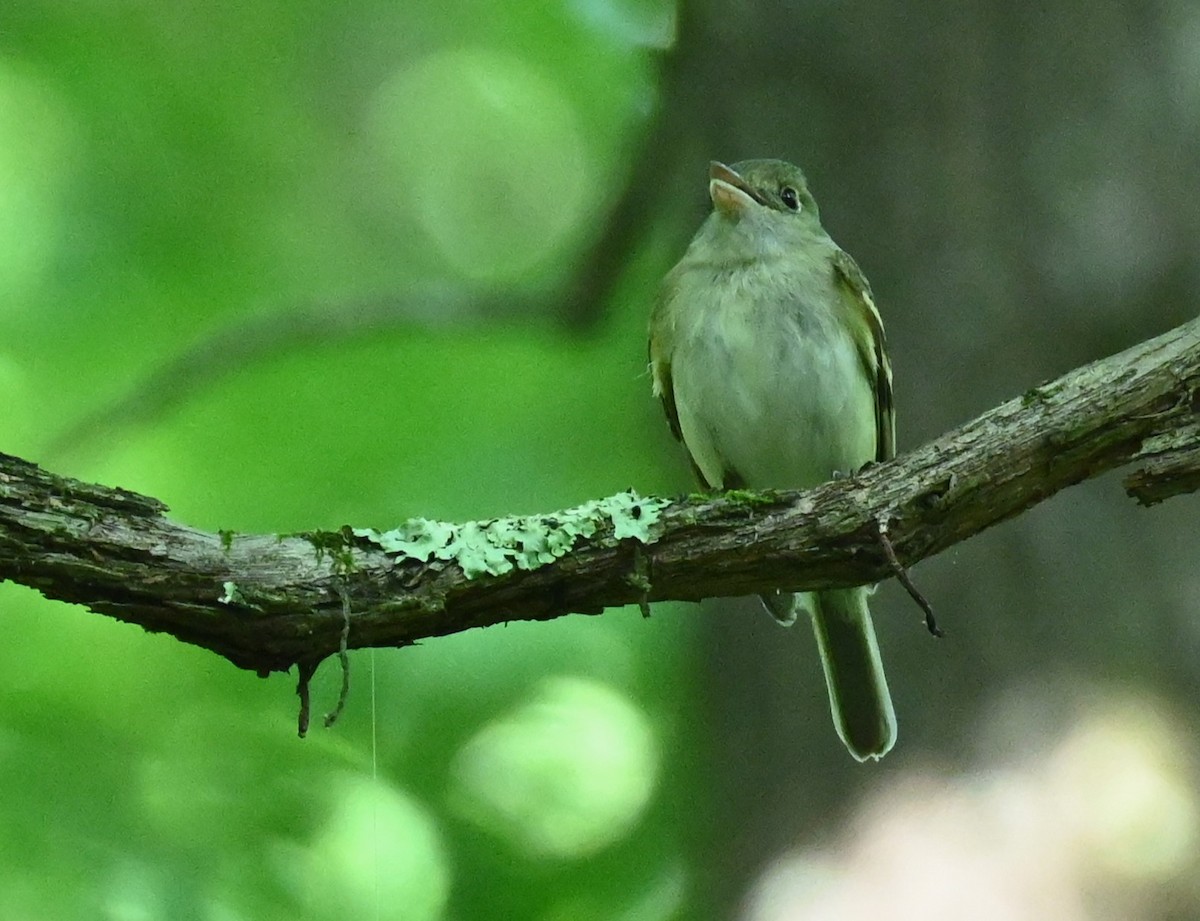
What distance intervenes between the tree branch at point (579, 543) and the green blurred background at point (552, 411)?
1.98 ft

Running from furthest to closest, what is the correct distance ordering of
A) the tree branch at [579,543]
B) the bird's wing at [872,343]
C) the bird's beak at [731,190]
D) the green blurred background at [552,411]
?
1. the bird's beak at [731,190]
2. the bird's wing at [872,343]
3. the green blurred background at [552,411]
4. the tree branch at [579,543]

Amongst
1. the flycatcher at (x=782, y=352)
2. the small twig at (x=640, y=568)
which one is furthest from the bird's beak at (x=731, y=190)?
the small twig at (x=640, y=568)

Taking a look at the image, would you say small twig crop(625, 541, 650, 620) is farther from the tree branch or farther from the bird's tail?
the bird's tail

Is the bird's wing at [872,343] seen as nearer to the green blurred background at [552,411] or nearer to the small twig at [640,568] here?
the green blurred background at [552,411]

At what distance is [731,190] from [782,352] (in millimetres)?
419

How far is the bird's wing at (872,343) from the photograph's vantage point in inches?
111

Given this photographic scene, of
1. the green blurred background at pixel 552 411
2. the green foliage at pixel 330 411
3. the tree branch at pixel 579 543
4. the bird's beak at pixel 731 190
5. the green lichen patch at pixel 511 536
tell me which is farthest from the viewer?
the green foliage at pixel 330 411

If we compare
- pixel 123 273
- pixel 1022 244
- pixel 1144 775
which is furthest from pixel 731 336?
pixel 123 273

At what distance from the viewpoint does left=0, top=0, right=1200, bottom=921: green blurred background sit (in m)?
2.43

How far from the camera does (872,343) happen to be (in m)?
2.92

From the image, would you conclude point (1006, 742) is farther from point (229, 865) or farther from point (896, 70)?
point (229, 865)

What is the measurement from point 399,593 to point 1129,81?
1.94m

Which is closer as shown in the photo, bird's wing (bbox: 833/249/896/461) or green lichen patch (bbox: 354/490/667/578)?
green lichen patch (bbox: 354/490/667/578)

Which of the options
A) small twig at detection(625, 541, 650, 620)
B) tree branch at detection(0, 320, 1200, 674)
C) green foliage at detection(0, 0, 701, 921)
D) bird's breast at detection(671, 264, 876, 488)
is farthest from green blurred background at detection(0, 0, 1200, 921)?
small twig at detection(625, 541, 650, 620)
